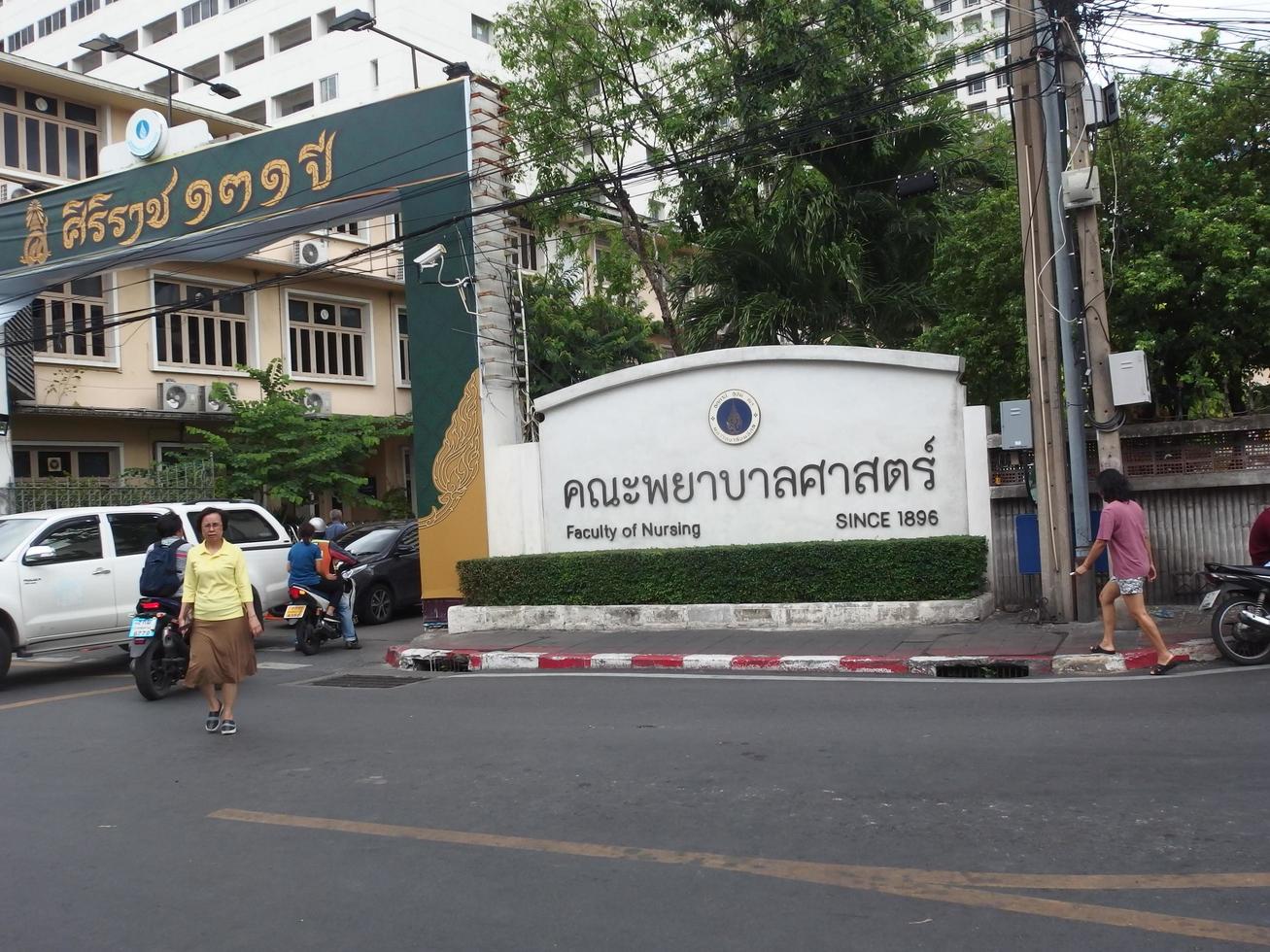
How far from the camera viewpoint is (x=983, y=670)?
388 inches

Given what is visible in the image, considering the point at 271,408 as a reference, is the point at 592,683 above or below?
below

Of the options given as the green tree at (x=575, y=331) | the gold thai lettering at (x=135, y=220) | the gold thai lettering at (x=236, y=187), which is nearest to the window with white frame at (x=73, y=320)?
the gold thai lettering at (x=135, y=220)

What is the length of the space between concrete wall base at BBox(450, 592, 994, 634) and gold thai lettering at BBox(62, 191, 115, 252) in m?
10.5

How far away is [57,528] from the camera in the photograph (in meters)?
12.0

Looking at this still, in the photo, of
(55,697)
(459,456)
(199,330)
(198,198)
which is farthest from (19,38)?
(55,697)

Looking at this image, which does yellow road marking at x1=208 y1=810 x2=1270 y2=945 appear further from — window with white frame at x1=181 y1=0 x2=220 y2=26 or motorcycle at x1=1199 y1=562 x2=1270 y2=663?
window with white frame at x1=181 y1=0 x2=220 y2=26

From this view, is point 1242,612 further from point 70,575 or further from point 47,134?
point 47,134

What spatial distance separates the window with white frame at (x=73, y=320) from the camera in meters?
22.8

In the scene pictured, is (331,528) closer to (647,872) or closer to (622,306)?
(622,306)

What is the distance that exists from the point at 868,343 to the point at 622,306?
8.92 m

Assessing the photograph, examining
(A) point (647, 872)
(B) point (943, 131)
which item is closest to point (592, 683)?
(A) point (647, 872)

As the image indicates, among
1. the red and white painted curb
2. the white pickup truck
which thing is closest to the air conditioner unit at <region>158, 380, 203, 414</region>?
the white pickup truck

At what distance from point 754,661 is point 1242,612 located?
4.23 meters

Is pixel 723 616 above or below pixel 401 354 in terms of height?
below
